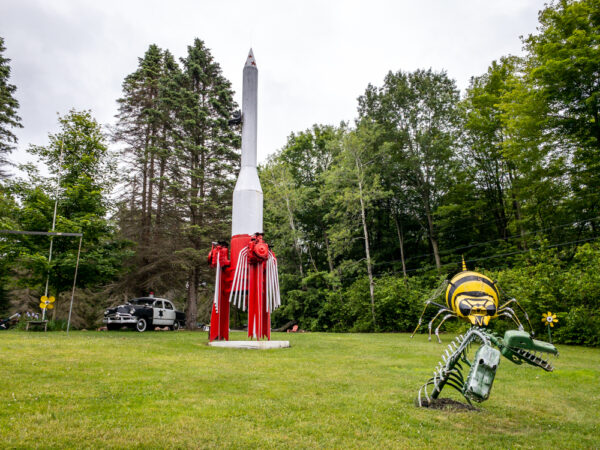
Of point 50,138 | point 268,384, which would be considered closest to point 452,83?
point 50,138

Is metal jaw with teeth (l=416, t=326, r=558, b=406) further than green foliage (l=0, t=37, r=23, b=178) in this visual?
No

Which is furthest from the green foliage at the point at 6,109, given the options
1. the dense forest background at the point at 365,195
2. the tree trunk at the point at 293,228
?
the tree trunk at the point at 293,228

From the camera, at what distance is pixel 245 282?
12.6 m

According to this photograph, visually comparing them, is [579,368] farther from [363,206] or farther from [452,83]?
[452,83]

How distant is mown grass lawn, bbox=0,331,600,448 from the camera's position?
3832mm

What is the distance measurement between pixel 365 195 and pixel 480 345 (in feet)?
69.3

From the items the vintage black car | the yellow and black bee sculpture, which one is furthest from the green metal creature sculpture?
the vintage black car

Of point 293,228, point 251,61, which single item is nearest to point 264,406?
point 251,61

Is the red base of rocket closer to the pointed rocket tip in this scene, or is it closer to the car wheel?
the pointed rocket tip

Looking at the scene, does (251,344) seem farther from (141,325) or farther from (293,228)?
(293,228)

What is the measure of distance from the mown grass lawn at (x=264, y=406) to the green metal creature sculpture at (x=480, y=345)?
2.00ft

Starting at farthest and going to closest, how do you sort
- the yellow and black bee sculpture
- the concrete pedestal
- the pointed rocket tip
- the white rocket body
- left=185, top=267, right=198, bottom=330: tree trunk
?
left=185, top=267, right=198, bottom=330: tree trunk → the pointed rocket tip → the white rocket body → the concrete pedestal → the yellow and black bee sculpture

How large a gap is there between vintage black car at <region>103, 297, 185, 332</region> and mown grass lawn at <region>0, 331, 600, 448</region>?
10.8 metres

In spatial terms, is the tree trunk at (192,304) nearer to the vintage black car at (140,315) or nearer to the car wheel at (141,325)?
the vintage black car at (140,315)
